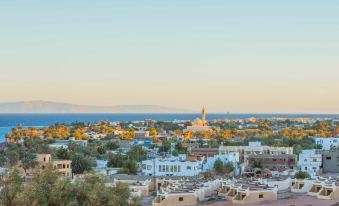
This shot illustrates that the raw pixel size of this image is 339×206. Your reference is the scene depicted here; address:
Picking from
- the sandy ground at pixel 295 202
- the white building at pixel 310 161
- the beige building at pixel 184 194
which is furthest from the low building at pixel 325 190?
the white building at pixel 310 161

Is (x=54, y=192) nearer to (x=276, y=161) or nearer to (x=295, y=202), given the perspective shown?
(x=295, y=202)

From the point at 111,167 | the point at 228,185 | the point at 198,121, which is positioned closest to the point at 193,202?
the point at 228,185

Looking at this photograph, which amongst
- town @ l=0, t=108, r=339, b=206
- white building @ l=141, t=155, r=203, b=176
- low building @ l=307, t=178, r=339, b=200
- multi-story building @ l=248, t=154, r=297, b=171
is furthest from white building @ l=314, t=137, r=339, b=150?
low building @ l=307, t=178, r=339, b=200

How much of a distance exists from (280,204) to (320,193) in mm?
4009

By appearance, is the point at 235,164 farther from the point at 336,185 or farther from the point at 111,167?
the point at 336,185

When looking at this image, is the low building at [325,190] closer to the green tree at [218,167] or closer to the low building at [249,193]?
the low building at [249,193]

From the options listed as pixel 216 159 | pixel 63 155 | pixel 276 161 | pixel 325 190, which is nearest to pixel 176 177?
pixel 216 159

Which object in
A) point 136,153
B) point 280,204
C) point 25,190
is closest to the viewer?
point 25,190

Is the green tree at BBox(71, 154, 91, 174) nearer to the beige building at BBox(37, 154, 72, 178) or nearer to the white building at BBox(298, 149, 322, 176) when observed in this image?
the beige building at BBox(37, 154, 72, 178)

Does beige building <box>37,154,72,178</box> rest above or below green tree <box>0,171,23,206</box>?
below

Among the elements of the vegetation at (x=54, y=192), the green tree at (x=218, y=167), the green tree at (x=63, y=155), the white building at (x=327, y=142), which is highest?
the vegetation at (x=54, y=192)

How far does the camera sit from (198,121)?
139500 mm

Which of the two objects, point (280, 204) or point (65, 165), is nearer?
point (280, 204)

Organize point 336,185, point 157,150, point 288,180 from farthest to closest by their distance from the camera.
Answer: point 157,150
point 288,180
point 336,185
